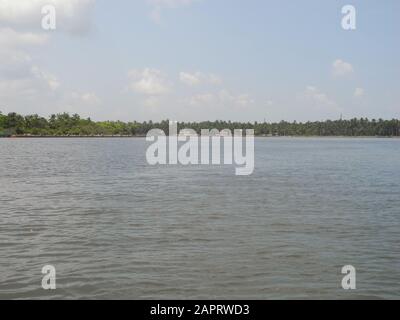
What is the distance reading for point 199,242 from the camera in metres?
18.1

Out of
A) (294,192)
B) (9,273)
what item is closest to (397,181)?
(294,192)

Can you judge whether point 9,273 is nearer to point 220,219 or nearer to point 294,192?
point 220,219

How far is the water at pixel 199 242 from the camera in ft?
43.4

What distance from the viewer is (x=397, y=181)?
40.8 meters

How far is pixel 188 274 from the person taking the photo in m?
14.2

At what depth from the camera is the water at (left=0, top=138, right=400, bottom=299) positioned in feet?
43.4

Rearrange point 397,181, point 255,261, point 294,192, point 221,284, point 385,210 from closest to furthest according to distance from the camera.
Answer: point 221,284 → point 255,261 → point 385,210 → point 294,192 → point 397,181
